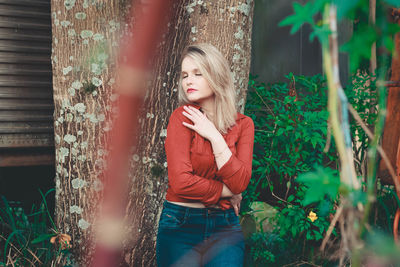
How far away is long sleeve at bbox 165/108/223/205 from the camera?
6.90 ft

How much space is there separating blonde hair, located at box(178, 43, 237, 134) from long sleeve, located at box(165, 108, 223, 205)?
20cm

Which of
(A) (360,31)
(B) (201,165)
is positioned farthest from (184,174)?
(A) (360,31)

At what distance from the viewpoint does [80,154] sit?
2.90 metres

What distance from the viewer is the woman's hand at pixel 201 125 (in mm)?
2201

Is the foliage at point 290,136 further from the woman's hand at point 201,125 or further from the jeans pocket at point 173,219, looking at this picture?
the jeans pocket at point 173,219

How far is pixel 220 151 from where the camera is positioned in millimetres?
2162

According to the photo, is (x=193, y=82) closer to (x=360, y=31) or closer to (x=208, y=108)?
(x=208, y=108)

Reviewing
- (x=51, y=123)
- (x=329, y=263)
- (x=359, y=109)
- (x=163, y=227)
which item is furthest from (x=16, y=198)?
(x=359, y=109)

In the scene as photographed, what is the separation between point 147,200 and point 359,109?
5.93ft

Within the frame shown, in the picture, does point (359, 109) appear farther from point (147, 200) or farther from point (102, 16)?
point (102, 16)

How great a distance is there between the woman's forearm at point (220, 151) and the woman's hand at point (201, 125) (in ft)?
0.10

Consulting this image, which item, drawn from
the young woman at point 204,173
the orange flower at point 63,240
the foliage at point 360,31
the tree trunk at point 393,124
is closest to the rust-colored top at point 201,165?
the young woman at point 204,173

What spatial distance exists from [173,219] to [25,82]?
2463mm

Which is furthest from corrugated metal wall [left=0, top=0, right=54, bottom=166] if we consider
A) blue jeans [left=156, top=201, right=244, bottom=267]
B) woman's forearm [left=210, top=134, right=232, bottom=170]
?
woman's forearm [left=210, top=134, right=232, bottom=170]
